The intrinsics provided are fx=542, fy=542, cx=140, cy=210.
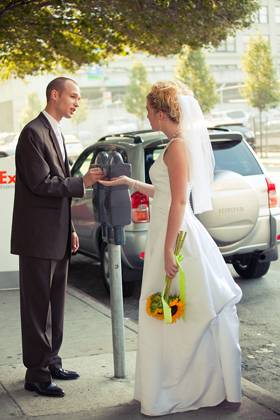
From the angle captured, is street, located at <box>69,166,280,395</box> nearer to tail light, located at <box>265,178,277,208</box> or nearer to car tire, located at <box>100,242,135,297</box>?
car tire, located at <box>100,242,135,297</box>

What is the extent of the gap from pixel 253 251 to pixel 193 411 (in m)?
3.16

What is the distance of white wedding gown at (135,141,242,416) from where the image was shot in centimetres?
313

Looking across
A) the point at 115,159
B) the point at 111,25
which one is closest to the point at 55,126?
the point at 115,159

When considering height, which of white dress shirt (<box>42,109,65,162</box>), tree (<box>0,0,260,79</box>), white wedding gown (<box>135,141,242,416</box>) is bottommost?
white wedding gown (<box>135,141,242,416</box>)

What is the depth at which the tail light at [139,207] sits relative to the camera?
18.4ft

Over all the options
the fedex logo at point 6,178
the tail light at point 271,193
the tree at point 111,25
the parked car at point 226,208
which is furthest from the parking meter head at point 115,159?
the tree at point 111,25

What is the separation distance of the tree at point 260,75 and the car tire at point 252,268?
995 inches

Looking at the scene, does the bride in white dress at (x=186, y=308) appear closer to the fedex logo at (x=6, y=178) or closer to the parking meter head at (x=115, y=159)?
the parking meter head at (x=115, y=159)

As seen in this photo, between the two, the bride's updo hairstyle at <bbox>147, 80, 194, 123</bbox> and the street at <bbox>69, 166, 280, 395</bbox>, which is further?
the street at <bbox>69, 166, 280, 395</bbox>

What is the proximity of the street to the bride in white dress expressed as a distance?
835mm

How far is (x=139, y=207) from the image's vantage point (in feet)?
18.5

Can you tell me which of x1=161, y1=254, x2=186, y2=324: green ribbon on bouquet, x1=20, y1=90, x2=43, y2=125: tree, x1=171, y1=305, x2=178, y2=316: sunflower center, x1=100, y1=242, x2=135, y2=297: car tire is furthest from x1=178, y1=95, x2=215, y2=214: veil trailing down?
x1=20, y1=90, x2=43, y2=125: tree

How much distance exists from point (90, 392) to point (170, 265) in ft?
3.44

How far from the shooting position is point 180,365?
10.3 feet
